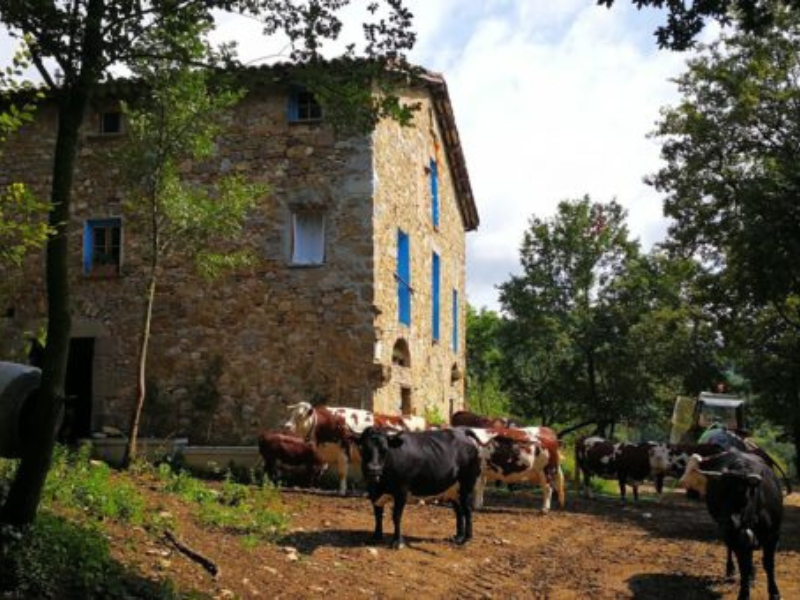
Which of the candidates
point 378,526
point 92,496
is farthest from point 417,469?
point 92,496

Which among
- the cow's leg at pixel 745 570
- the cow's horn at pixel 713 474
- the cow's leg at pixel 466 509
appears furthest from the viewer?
the cow's leg at pixel 466 509

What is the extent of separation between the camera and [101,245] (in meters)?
17.9

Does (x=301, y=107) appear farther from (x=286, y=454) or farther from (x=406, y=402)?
(x=286, y=454)

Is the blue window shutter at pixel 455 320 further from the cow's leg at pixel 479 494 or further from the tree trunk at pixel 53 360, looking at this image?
the tree trunk at pixel 53 360

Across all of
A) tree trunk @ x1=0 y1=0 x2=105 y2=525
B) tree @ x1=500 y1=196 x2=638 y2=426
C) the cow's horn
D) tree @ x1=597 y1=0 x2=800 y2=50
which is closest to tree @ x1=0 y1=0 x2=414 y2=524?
tree trunk @ x1=0 y1=0 x2=105 y2=525

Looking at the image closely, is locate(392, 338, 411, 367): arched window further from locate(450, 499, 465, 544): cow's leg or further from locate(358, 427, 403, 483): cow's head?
locate(358, 427, 403, 483): cow's head

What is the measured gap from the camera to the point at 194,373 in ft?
55.2

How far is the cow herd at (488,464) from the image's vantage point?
838 centimetres

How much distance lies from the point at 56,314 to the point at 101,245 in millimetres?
11828

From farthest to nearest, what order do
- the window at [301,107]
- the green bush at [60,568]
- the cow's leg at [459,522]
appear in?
the window at [301,107], the cow's leg at [459,522], the green bush at [60,568]

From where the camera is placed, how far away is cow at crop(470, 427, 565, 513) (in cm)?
1355

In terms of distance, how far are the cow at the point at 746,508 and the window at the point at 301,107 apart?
11.2 m

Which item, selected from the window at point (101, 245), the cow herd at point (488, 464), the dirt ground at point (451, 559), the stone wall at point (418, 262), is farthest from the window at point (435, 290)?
the dirt ground at point (451, 559)

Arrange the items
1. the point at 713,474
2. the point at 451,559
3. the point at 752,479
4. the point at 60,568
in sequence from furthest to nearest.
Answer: the point at 451,559 < the point at 713,474 < the point at 752,479 < the point at 60,568
